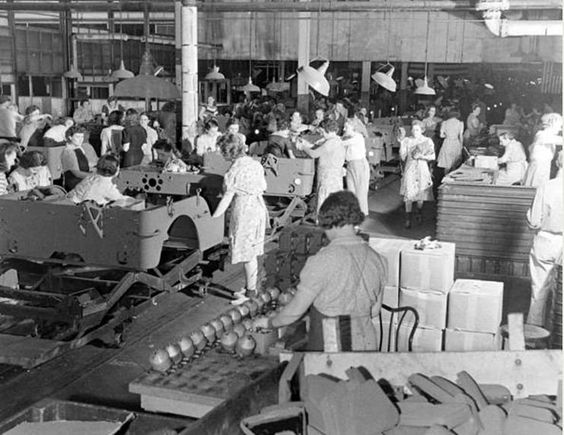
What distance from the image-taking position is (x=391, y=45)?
1909 centimetres

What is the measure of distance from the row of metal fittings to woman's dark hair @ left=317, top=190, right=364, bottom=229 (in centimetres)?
69

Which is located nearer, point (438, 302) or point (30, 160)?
point (438, 302)

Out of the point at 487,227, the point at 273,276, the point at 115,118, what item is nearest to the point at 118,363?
the point at 273,276

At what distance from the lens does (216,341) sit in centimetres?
441

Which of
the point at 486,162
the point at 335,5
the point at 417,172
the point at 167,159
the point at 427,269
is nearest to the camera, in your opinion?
the point at 427,269

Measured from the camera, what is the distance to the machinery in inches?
233

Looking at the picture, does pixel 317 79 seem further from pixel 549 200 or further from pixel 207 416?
pixel 207 416

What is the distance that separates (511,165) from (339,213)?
6.05 metres

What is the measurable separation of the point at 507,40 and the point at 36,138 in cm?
1218

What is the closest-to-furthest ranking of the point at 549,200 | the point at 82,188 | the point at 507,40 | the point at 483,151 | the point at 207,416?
the point at 207,416 < the point at 549,200 < the point at 82,188 < the point at 483,151 < the point at 507,40

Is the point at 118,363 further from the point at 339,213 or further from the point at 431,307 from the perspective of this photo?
the point at 339,213

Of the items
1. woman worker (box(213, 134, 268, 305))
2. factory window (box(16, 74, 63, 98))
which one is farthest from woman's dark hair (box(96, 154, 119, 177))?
factory window (box(16, 74, 63, 98))

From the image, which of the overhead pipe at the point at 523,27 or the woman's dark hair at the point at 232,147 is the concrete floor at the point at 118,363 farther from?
→ the overhead pipe at the point at 523,27

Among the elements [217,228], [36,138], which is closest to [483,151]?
[217,228]
